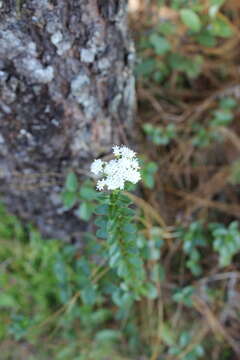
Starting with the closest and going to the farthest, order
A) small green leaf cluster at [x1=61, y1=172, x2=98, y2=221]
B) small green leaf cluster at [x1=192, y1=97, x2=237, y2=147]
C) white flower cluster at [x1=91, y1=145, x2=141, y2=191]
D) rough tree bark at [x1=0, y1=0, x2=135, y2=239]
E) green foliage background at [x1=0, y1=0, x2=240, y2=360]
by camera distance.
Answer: white flower cluster at [x1=91, y1=145, x2=141, y2=191], rough tree bark at [x1=0, y1=0, x2=135, y2=239], small green leaf cluster at [x1=61, y1=172, x2=98, y2=221], green foliage background at [x1=0, y1=0, x2=240, y2=360], small green leaf cluster at [x1=192, y1=97, x2=237, y2=147]

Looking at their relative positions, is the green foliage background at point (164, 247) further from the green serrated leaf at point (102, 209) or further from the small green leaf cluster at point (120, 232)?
the green serrated leaf at point (102, 209)

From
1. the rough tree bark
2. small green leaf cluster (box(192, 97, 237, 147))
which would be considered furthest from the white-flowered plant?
small green leaf cluster (box(192, 97, 237, 147))

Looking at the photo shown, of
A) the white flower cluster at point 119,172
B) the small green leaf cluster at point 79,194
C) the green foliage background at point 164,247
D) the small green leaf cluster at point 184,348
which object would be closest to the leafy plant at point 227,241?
the green foliage background at point 164,247

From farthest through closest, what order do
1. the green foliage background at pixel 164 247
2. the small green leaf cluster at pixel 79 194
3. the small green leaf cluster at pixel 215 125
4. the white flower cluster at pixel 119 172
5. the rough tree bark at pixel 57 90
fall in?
the small green leaf cluster at pixel 215 125, the green foliage background at pixel 164 247, the small green leaf cluster at pixel 79 194, the rough tree bark at pixel 57 90, the white flower cluster at pixel 119 172

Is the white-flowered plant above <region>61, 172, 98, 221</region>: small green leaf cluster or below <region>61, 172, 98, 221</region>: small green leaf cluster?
below

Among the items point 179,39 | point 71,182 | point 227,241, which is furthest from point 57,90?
point 179,39

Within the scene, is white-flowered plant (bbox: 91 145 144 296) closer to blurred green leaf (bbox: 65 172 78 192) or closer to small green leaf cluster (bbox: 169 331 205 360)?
blurred green leaf (bbox: 65 172 78 192)

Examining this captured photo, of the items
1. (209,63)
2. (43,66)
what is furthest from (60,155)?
(209,63)

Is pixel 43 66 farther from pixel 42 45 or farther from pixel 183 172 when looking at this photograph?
pixel 183 172
